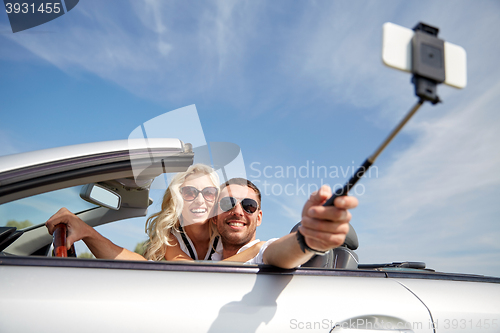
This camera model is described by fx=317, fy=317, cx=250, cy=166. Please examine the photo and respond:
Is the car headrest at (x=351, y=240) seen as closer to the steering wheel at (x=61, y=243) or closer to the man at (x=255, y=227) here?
the man at (x=255, y=227)

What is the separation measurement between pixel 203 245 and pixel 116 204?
2.70 feet

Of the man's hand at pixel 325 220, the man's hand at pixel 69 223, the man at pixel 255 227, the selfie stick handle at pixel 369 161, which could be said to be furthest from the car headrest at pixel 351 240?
the man's hand at pixel 69 223

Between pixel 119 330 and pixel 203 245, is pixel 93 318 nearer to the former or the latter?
pixel 119 330

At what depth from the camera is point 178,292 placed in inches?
48.6

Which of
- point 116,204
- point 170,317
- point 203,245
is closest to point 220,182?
point 203,245

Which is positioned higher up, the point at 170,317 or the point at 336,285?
the point at 336,285

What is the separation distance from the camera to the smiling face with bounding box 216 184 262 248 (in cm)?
262

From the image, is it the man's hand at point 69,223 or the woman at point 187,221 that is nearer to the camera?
the man's hand at point 69,223

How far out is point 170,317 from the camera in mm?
1177

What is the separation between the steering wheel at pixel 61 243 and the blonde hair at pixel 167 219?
2.42 ft

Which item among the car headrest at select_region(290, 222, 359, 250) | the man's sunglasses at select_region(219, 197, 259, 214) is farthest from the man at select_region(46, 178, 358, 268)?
the car headrest at select_region(290, 222, 359, 250)

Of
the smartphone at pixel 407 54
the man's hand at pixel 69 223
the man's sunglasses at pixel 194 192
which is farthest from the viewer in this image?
the man's sunglasses at pixel 194 192

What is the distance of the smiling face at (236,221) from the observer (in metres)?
2.62

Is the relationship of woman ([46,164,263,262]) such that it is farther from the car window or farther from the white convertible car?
the white convertible car
